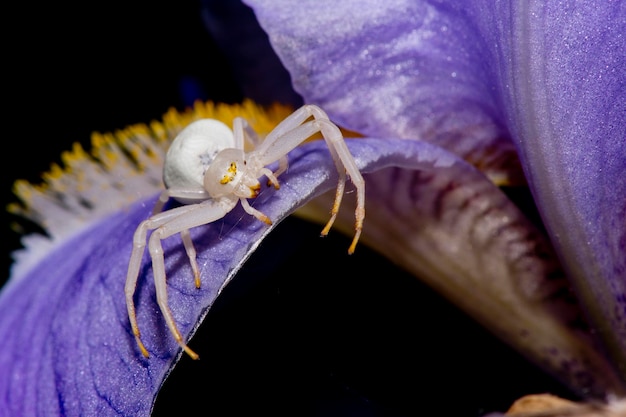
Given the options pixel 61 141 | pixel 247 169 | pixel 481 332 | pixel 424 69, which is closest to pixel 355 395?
pixel 481 332

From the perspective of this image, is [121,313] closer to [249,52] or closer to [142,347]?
[142,347]

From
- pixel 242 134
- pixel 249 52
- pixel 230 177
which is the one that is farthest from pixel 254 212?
pixel 249 52

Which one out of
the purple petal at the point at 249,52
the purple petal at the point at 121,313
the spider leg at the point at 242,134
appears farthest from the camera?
the purple petal at the point at 249,52

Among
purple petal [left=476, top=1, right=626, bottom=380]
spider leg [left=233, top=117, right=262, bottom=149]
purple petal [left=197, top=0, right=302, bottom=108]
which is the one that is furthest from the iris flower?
purple petal [left=197, top=0, right=302, bottom=108]

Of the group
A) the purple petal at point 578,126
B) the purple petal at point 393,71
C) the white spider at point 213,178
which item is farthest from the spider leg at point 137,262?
the purple petal at point 578,126

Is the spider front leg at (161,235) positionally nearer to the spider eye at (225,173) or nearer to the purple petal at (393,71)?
the spider eye at (225,173)

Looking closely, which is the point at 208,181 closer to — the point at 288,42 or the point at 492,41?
the point at 288,42
